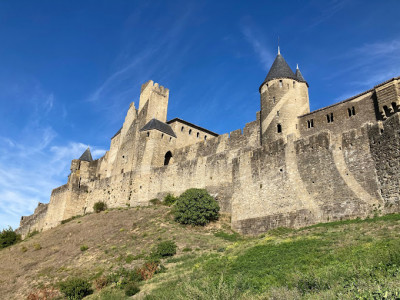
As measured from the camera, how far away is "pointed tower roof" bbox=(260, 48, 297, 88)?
30141mm

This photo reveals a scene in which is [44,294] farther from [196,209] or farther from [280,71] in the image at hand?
[280,71]

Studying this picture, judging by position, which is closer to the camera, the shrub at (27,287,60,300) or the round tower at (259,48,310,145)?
the shrub at (27,287,60,300)

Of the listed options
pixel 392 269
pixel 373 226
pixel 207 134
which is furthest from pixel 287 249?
pixel 207 134

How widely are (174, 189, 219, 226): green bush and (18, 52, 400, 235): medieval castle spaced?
1.50 m

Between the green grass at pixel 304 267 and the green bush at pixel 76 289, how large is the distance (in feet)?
12.9

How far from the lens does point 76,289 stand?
56.6 feet

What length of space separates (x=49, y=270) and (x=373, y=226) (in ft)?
62.0

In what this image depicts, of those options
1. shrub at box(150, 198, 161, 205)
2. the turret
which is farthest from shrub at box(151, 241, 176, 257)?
the turret

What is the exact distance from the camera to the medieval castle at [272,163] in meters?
19.3

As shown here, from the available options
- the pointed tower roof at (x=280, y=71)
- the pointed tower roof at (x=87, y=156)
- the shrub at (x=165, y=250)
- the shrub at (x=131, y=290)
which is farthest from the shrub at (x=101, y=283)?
the pointed tower roof at (x=87, y=156)

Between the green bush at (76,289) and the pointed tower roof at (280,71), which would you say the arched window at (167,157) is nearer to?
the pointed tower roof at (280,71)

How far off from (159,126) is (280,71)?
15.8 metres

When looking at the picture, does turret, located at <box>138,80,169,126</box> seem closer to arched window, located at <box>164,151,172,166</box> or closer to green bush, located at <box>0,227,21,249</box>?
arched window, located at <box>164,151,172,166</box>

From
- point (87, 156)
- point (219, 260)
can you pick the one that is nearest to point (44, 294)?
point (219, 260)
